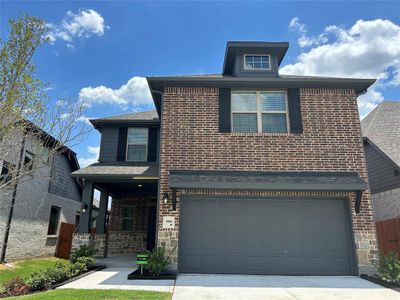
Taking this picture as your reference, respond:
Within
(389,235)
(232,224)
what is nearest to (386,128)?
(389,235)

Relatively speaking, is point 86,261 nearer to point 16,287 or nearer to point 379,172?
point 16,287

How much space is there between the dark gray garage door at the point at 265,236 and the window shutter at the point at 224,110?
2.39m

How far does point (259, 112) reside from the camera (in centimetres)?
1003

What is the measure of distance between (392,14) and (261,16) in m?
5.14

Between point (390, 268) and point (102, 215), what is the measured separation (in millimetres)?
10283

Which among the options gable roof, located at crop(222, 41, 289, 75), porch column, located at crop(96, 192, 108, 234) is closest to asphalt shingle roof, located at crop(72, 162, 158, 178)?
porch column, located at crop(96, 192, 108, 234)

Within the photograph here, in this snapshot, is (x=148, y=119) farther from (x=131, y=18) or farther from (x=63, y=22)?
(x=63, y=22)

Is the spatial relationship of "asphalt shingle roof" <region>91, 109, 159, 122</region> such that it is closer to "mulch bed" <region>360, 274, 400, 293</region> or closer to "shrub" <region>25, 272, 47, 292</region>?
"shrub" <region>25, 272, 47, 292</region>

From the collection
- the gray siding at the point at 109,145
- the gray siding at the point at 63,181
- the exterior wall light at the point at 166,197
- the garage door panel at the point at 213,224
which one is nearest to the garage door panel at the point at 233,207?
the garage door panel at the point at 213,224

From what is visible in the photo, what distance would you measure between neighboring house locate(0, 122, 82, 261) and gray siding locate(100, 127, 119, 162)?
1797mm

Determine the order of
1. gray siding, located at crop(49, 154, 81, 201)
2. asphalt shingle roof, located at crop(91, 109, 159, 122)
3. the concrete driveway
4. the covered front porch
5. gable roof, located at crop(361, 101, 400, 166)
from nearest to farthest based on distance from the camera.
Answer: the concrete driveway → the covered front porch → gable roof, located at crop(361, 101, 400, 166) → asphalt shingle roof, located at crop(91, 109, 159, 122) → gray siding, located at crop(49, 154, 81, 201)

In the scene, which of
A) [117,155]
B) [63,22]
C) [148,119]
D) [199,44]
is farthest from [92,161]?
[199,44]

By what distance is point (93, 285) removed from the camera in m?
7.23

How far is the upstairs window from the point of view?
43.3 ft
